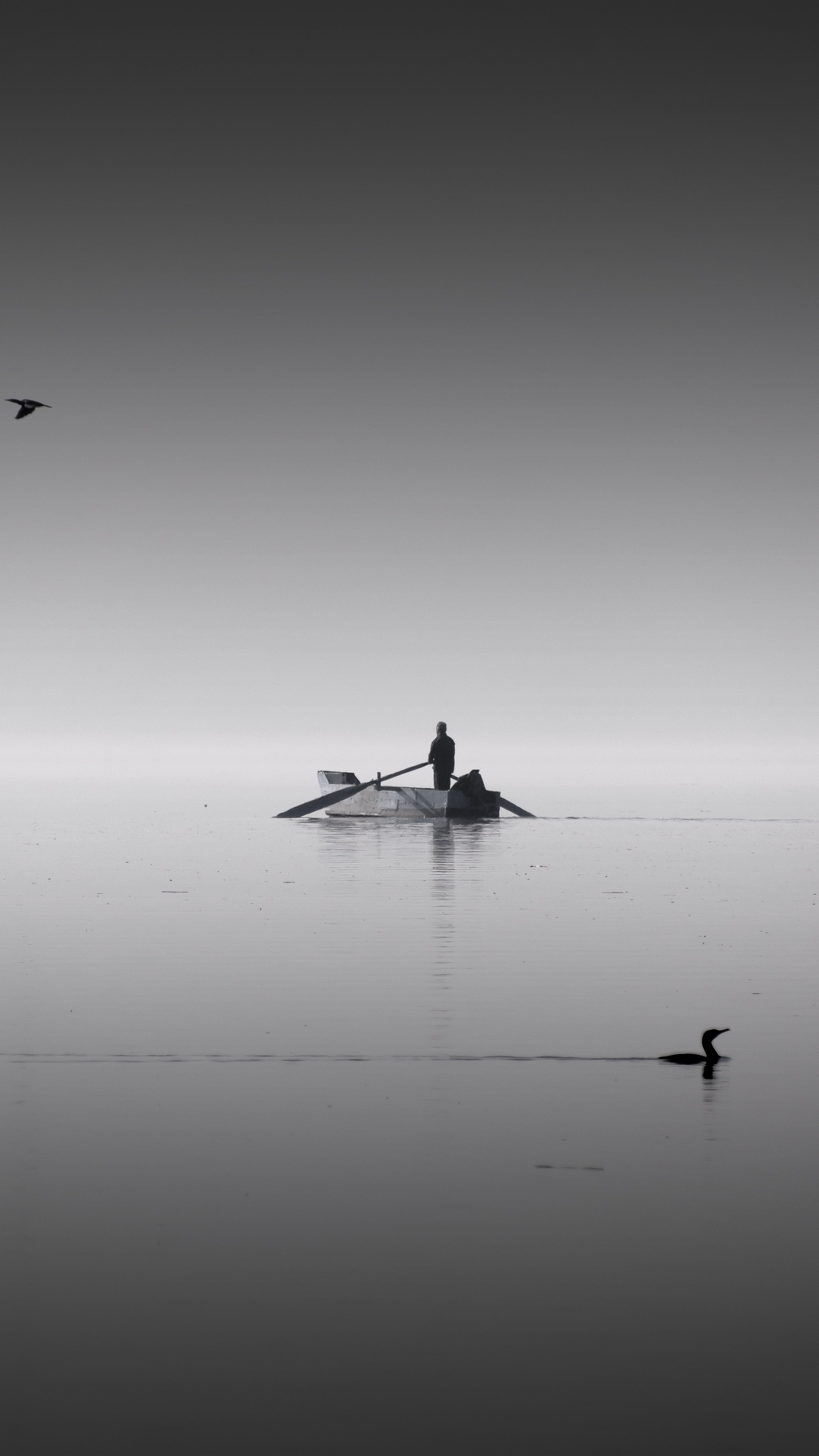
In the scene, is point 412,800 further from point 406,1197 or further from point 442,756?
point 406,1197

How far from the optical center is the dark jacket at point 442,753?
4330 centimetres

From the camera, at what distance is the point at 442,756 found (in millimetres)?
43844

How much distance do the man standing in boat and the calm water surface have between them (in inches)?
992

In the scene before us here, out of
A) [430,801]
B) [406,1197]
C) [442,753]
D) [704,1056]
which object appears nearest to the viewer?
[406,1197]

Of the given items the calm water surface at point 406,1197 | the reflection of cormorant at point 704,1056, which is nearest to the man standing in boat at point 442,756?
the calm water surface at point 406,1197

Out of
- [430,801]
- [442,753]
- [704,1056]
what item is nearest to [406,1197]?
[704,1056]

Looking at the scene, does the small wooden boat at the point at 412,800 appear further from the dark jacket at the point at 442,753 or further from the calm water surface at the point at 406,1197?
the calm water surface at the point at 406,1197

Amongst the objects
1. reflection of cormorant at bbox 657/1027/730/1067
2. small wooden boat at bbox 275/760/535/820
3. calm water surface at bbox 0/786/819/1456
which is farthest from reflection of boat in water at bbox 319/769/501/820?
reflection of cormorant at bbox 657/1027/730/1067

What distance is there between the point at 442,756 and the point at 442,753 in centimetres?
18

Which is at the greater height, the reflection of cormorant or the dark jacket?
the dark jacket

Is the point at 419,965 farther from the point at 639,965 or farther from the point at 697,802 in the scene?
the point at 697,802

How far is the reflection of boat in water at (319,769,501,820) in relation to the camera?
4609 cm

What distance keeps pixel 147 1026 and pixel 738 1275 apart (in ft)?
22.3

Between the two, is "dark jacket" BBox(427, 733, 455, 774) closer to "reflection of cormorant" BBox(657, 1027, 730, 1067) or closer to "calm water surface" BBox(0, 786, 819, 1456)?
"calm water surface" BBox(0, 786, 819, 1456)
